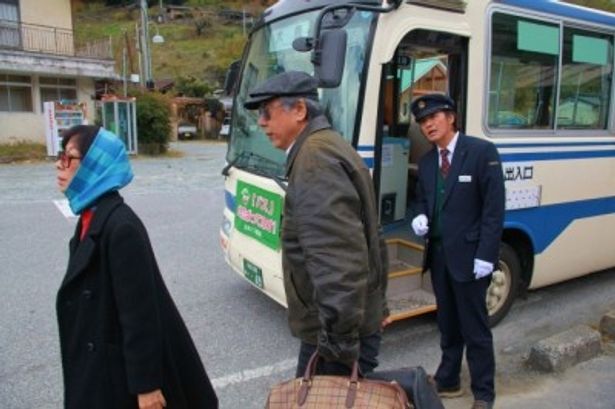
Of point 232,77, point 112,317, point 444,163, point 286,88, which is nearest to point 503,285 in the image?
point 444,163

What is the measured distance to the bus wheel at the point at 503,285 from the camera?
14.9 ft

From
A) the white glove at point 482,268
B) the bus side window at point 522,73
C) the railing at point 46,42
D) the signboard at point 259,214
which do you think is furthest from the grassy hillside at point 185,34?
the white glove at point 482,268

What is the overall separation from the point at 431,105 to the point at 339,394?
74.2 inches

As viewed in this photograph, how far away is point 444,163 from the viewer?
3.34 meters

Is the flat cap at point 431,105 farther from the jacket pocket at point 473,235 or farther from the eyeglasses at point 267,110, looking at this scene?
the eyeglasses at point 267,110

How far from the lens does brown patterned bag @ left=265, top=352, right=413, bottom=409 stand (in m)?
1.84

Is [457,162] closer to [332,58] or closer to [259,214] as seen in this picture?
[332,58]

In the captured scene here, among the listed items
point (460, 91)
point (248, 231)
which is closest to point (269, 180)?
point (248, 231)

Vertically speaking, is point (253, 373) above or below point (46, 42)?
below

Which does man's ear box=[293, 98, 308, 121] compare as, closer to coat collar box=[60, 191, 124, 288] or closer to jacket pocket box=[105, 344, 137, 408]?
coat collar box=[60, 191, 124, 288]

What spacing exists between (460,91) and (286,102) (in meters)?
2.54

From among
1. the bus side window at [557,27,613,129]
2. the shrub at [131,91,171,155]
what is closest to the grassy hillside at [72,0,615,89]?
the shrub at [131,91,171,155]

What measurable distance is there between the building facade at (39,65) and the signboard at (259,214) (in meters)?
21.0

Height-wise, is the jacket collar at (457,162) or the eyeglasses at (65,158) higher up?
the eyeglasses at (65,158)
